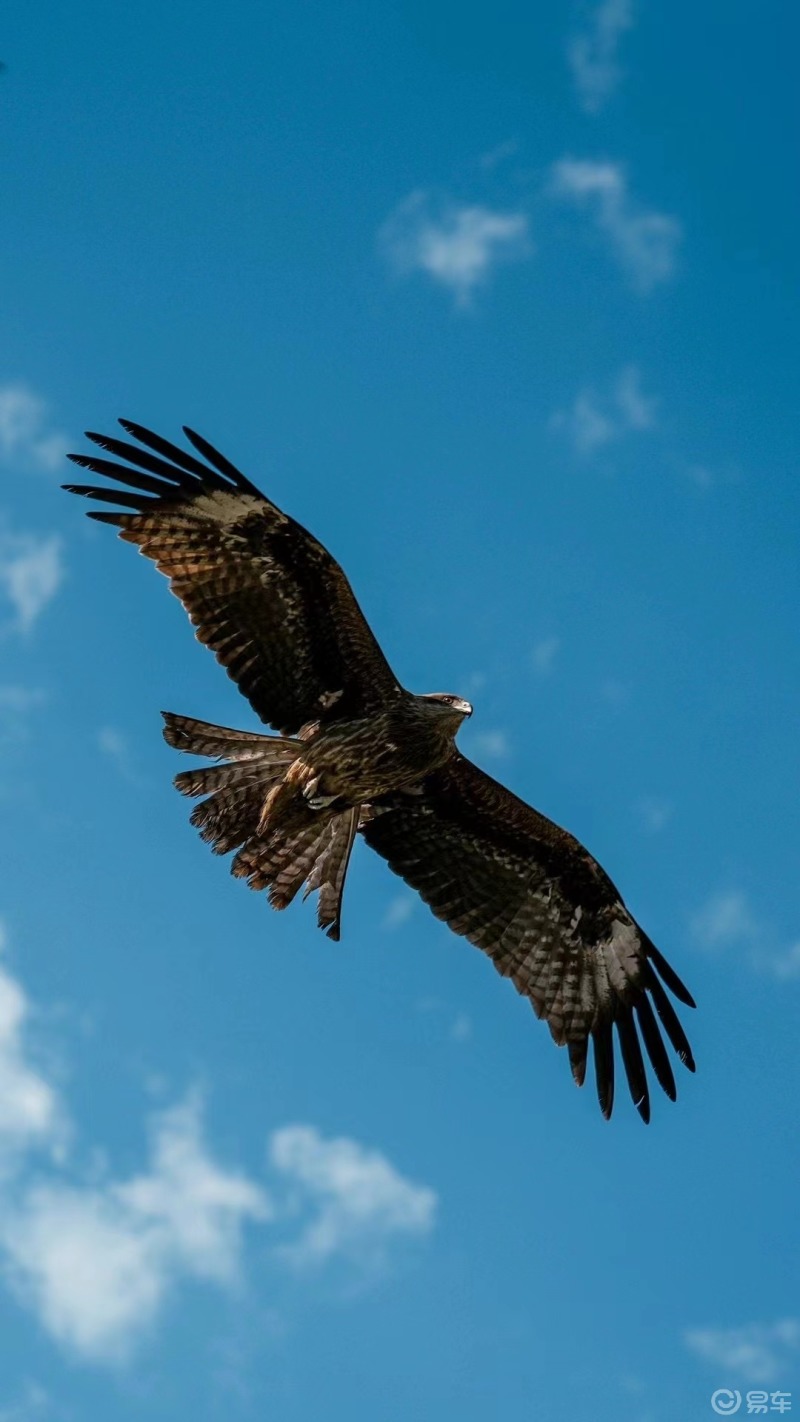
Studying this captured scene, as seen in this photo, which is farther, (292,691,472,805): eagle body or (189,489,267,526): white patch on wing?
(292,691,472,805): eagle body

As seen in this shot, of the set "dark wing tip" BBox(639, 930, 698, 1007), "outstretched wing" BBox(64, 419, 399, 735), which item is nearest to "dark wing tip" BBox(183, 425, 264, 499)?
"outstretched wing" BBox(64, 419, 399, 735)

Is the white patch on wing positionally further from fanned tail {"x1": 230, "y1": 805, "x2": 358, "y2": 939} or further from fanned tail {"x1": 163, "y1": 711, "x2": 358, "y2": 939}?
fanned tail {"x1": 230, "y1": 805, "x2": 358, "y2": 939}

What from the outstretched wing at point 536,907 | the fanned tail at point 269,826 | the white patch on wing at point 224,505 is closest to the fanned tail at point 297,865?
the fanned tail at point 269,826

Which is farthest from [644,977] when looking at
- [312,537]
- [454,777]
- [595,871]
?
[312,537]

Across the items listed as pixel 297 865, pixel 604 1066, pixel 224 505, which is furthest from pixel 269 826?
pixel 604 1066

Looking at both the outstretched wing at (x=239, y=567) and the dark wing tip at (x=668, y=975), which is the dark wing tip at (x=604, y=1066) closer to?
the dark wing tip at (x=668, y=975)

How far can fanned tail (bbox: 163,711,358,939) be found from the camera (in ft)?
36.2

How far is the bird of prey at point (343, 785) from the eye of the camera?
428 inches

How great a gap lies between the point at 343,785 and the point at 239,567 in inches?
63.0

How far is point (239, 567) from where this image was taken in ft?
35.9

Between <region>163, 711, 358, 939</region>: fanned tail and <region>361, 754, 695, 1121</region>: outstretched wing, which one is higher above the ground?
<region>361, 754, 695, 1121</region>: outstretched wing

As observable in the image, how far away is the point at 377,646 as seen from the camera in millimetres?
11125

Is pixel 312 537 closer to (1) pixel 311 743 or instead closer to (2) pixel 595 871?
(1) pixel 311 743

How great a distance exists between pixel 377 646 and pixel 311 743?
0.77 m
